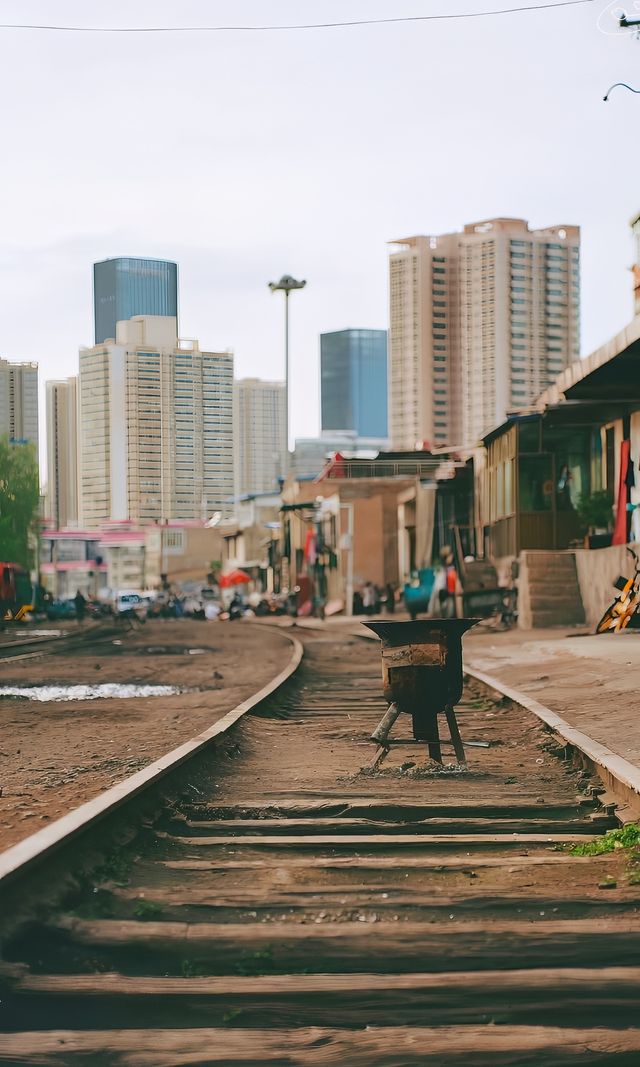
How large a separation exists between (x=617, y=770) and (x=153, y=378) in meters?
9.27

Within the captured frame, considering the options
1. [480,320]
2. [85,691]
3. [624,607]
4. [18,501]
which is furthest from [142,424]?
[480,320]

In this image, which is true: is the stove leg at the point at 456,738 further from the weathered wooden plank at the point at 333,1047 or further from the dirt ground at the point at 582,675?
the weathered wooden plank at the point at 333,1047

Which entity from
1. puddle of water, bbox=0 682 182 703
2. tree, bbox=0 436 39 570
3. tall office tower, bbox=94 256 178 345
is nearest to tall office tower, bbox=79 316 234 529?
tall office tower, bbox=94 256 178 345

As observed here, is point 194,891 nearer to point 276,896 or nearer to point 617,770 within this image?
point 276,896

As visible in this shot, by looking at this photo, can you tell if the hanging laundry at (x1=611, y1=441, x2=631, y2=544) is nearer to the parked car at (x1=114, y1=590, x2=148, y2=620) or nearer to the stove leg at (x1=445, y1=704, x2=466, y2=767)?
the stove leg at (x1=445, y1=704, x2=466, y2=767)

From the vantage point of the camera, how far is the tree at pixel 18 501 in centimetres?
3087

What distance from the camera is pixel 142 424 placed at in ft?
48.8

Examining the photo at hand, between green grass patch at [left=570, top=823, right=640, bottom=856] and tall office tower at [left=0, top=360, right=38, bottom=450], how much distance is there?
9.56 metres

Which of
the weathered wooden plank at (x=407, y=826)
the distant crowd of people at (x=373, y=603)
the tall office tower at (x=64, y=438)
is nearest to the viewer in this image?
the weathered wooden plank at (x=407, y=826)

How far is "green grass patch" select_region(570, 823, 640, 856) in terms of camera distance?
5883 mm

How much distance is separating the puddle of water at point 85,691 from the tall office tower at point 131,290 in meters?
5.05

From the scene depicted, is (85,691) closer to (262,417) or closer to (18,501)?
(18,501)

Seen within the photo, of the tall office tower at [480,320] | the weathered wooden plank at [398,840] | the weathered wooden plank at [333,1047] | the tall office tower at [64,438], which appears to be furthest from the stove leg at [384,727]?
the tall office tower at [480,320]

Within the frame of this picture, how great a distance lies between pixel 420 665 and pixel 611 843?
2.61 m
